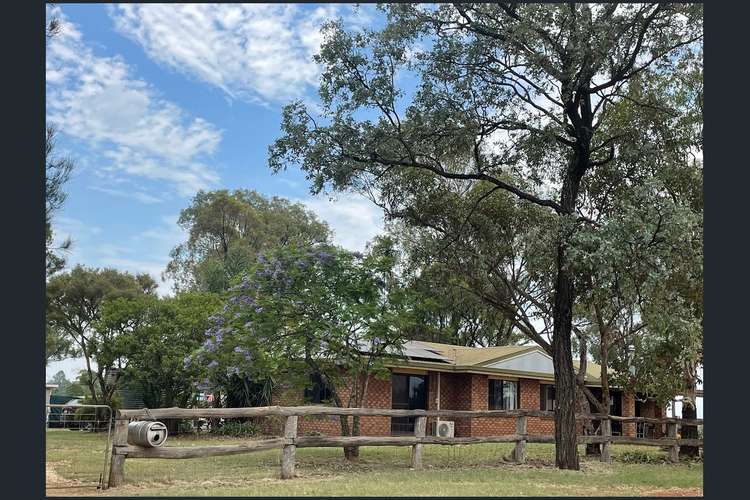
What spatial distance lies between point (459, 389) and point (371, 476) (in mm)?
14913

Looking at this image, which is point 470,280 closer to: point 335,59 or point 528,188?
point 528,188

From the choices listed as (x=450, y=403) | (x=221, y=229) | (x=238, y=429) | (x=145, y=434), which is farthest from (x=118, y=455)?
(x=221, y=229)

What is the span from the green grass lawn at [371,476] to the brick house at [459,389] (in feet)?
19.3

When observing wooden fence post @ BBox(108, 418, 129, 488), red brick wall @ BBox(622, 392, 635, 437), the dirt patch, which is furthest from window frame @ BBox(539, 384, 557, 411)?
wooden fence post @ BBox(108, 418, 129, 488)

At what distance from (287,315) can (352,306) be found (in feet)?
5.02

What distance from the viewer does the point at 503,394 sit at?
28031 millimetres

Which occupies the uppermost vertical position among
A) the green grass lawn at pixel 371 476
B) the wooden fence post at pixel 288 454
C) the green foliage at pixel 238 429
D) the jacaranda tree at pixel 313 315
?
the jacaranda tree at pixel 313 315

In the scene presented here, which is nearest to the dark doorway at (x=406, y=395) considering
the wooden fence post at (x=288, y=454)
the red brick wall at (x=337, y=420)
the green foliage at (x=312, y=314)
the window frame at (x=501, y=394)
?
the red brick wall at (x=337, y=420)

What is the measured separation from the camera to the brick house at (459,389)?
2427 centimetres

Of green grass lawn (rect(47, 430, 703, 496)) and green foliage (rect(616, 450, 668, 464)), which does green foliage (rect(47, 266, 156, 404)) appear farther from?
green foliage (rect(616, 450, 668, 464))

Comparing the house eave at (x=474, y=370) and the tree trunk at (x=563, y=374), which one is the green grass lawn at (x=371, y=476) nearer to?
the tree trunk at (x=563, y=374)

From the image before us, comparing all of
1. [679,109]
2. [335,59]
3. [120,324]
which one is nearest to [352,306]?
[335,59]

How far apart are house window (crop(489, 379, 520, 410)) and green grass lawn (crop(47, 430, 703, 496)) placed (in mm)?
9186

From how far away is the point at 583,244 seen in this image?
13805 millimetres
